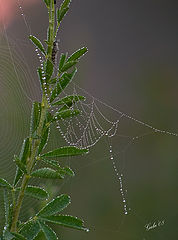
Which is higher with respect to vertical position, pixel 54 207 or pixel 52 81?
pixel 52 81

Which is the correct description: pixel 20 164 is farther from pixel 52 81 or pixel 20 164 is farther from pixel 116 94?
pixel 116 94

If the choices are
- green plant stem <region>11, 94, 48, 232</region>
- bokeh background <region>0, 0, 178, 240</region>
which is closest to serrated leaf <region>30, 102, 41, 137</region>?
green plant stem <region>11, 94, 48, 232</region>

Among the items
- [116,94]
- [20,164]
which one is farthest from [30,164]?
[116,94]

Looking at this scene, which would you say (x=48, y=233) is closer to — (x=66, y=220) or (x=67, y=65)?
(x=66, y=220)

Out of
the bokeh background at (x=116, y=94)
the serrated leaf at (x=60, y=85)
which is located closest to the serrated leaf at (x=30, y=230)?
the serrated leaf at (x=60, y=85)

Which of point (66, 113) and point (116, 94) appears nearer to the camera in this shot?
point (66, 113)

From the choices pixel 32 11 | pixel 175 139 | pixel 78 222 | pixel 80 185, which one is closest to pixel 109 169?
pixel 80 185

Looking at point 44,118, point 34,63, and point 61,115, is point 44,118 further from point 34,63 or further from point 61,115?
point 34,63
